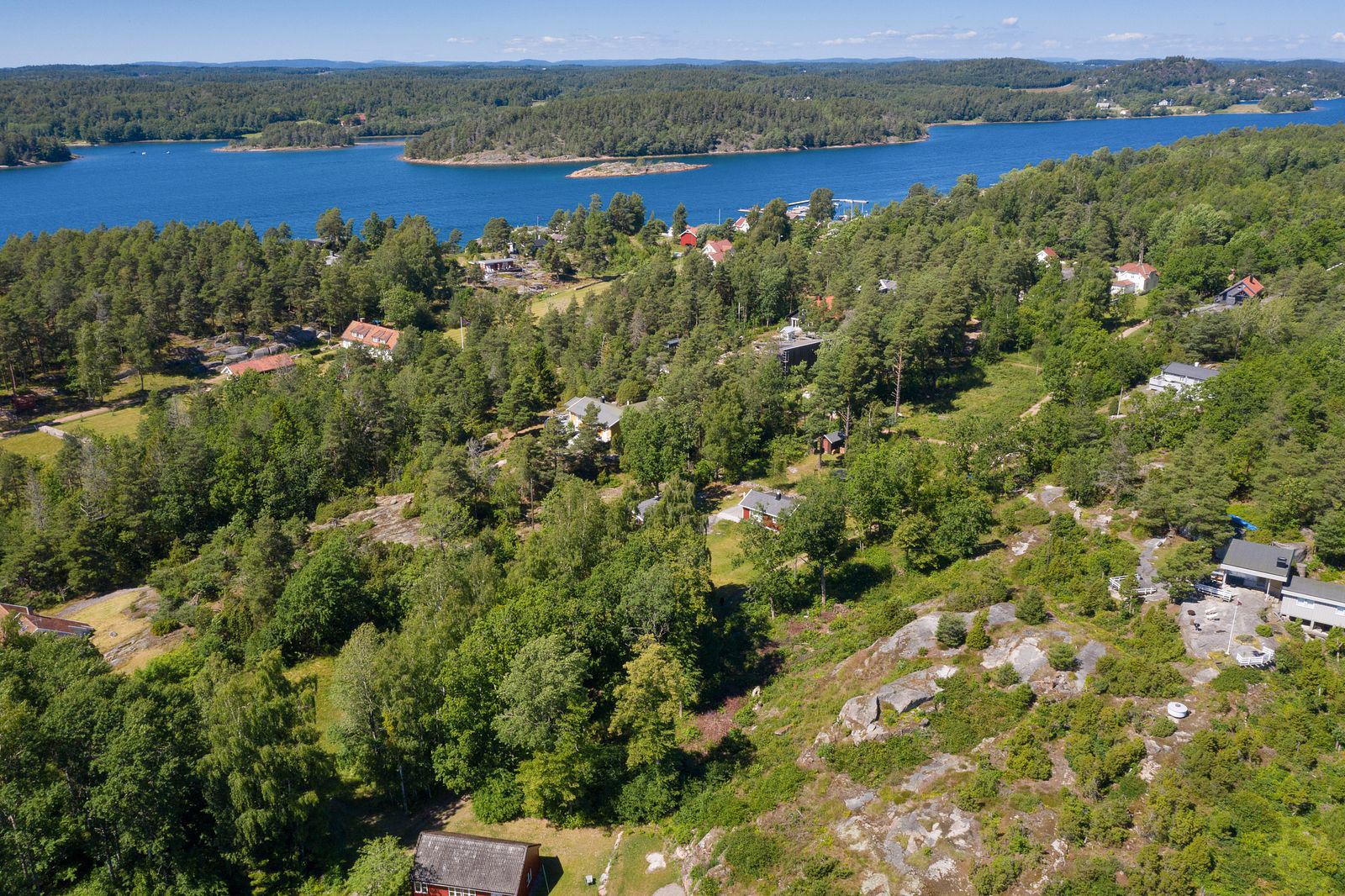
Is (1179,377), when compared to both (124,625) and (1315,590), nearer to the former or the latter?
(1315,590)

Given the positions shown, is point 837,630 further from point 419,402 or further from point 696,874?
point 419,402

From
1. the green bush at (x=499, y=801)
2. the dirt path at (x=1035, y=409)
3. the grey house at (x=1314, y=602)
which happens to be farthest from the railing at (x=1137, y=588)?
the green bush at (x=499, y=801)

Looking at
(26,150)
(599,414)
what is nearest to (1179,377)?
(599,414)

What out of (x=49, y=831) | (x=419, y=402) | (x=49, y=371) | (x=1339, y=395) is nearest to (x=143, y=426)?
(x=419, y=402)

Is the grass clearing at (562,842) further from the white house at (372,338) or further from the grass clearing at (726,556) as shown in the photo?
the white house at (372,338)

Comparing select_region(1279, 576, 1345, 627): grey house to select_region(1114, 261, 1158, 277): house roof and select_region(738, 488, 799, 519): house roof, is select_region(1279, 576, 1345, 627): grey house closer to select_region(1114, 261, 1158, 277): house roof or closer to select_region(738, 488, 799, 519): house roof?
select_region(738, 488, 799, 519): house roof
